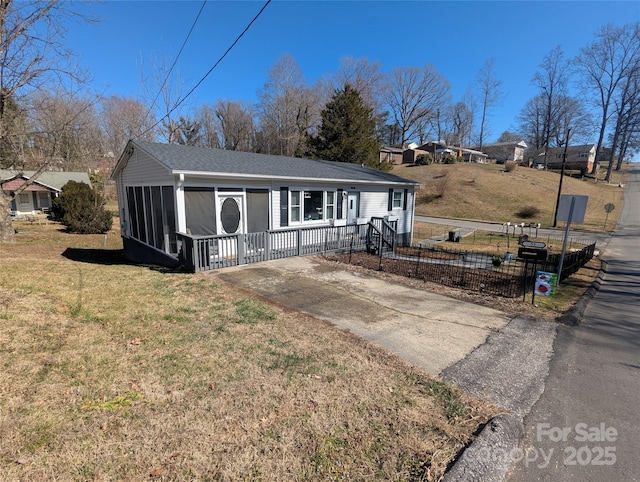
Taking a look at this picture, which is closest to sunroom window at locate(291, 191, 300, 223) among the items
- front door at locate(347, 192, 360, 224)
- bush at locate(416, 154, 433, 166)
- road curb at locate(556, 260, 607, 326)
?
front door at locate(347, 192, 360, 224)

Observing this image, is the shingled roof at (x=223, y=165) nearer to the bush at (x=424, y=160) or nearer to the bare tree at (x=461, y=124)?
the bush at (x=424, y=160)

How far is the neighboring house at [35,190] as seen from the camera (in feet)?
89.0

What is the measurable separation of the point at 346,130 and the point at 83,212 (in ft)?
74.2

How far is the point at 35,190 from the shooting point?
28.0 m

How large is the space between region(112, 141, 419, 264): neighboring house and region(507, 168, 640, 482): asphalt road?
8263 millimetres

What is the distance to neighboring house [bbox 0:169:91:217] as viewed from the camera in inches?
1069

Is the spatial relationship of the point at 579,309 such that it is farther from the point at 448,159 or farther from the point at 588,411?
the point at 448,159

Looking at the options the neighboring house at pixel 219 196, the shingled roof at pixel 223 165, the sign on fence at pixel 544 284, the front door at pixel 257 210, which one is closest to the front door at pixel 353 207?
the neighboring house at pixel 219 196

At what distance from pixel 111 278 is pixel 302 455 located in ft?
23.7

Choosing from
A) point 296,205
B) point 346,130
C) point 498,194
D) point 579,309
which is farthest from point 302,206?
point 498,194

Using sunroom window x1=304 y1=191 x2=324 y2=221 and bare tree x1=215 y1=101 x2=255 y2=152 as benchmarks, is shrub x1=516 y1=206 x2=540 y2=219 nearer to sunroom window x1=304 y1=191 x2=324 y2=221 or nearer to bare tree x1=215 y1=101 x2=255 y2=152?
sunroom window x1=304 y1=191 x2=324 y2=221

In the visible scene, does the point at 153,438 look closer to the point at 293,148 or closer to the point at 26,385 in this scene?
the point at 26,385

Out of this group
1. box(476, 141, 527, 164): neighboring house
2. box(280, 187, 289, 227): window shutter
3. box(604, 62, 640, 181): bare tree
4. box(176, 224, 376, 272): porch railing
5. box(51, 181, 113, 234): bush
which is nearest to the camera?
box(176, 224, 376, 272): porch railing

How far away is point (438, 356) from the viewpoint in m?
4.36
